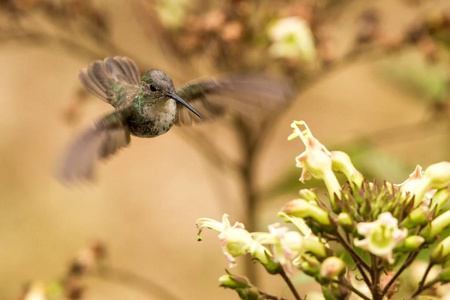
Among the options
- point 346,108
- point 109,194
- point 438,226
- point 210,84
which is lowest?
point 438,226

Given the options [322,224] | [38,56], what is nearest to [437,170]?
[322,224]

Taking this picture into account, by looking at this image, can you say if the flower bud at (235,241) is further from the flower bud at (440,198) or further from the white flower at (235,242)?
the flower bud at (440,198)

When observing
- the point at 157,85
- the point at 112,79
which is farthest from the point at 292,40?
the point at 157,85

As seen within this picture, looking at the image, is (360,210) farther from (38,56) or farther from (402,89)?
(38,56)

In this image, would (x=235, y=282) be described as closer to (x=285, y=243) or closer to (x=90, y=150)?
(x=285, y=243)

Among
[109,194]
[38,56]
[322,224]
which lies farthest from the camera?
[38,56]

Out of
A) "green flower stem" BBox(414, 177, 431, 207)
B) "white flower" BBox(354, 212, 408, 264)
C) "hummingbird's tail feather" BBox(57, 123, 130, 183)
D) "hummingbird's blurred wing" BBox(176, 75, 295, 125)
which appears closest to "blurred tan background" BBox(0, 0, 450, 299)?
"hummingbird's blurred wing" BBox(176, 75, 295, 125)

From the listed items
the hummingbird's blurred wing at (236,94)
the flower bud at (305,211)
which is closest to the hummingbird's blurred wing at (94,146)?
the hummingbird's blurred wing at (236,94)
